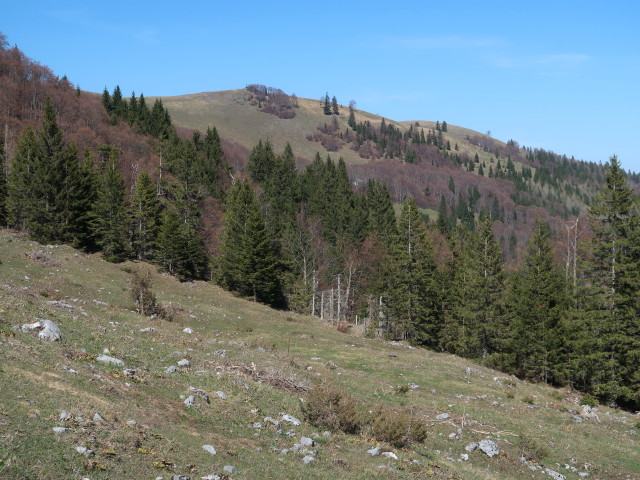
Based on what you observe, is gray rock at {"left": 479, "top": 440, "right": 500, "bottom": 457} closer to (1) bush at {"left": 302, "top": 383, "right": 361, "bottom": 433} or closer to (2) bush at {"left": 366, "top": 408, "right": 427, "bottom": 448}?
(2) bush at {"left": 366, "top": 408, "right": 427, "bottom": 448}

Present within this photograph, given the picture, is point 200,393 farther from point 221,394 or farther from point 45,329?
point 45,329

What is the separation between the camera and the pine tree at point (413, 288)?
53.5 m

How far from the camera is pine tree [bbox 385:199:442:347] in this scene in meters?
53.5

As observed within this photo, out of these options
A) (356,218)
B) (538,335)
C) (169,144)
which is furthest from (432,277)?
(169,144)

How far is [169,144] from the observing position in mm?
97750

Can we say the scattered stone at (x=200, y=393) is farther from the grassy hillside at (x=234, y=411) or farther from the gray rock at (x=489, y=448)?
the gray rock at (x=489, y=448)

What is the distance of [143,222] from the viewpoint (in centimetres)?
6406

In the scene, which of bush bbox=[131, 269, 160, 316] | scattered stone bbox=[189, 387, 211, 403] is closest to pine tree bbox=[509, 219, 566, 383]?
bush bbox=[131, 269, 160, 316]

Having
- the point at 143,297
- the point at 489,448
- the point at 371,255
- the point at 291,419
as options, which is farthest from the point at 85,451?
the point at 371,255

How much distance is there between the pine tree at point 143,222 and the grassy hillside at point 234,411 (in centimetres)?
2913

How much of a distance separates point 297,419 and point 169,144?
92058mm

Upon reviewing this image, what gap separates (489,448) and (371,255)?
55.8 metres

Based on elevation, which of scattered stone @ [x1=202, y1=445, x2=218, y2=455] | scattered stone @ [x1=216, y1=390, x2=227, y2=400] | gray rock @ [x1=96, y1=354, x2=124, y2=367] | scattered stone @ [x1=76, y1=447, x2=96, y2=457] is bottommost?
scattered stone @ [x1=216, y1=390, x2=227, y2=400]

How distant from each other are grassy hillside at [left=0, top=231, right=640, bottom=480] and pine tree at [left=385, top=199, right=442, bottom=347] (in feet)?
65.0
